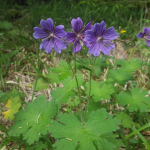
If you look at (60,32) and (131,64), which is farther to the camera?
(131,64)

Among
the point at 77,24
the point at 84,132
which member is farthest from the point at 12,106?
the point at 77,24

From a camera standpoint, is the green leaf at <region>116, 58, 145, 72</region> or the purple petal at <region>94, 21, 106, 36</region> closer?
the purple petal at <region>94, 21, 106, 36</region>

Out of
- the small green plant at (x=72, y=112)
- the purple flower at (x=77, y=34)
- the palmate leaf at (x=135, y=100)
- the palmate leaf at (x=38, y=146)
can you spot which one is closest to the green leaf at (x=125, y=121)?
the small green plant at (x=72, y=112)

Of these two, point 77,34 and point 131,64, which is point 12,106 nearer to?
point 77,34

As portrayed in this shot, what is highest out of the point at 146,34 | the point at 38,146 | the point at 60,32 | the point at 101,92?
the point at 60,32

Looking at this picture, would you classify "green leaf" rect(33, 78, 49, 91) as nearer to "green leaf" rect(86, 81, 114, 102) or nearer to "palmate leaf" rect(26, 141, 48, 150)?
"green leaf" rect(86, 81, 114, 102)

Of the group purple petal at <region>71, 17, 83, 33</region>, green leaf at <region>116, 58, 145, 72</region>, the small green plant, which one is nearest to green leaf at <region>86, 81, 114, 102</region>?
the small green plant
